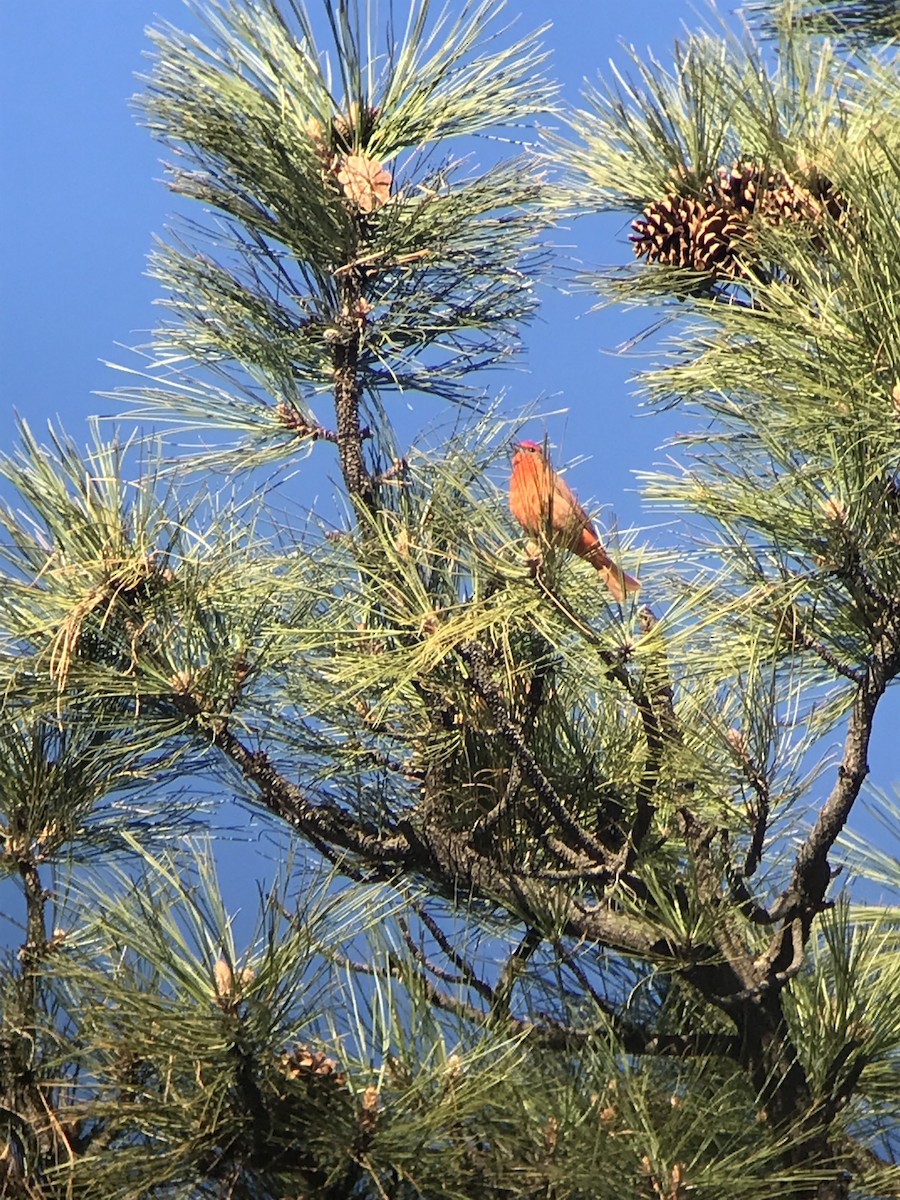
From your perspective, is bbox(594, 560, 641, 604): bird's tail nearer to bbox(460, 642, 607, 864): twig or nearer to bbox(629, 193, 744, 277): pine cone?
bbox(460, 642, 607, 864): twig

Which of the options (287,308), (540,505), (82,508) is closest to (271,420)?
(287,308)

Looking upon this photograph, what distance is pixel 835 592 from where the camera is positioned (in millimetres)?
1088

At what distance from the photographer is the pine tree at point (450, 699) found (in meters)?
0.97

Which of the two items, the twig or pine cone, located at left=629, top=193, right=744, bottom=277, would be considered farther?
pine cone, located at left=629, top=193, right=744, bottom=277

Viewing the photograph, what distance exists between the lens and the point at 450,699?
1069 millimetres

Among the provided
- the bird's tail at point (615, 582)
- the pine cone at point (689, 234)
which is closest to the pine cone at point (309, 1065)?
the bird's tail at point (615, 582)

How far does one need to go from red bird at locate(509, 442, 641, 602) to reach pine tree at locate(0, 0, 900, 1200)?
0.02 m

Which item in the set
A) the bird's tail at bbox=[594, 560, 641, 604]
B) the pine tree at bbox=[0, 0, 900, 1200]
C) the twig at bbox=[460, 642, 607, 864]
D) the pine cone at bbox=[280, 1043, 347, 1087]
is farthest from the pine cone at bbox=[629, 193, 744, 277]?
the pine cone at bbox=[280, 1043, 347, 1087]

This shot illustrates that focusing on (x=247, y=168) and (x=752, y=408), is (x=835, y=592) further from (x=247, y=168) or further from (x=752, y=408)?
(x=247, y=168)

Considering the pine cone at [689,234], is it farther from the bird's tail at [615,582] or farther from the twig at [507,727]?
the twig at [507,727]

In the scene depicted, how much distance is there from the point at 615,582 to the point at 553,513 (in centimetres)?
12

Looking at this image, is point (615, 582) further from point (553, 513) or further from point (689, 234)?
point (689, 234)

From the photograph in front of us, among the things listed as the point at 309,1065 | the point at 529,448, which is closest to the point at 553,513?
the point at 529,448

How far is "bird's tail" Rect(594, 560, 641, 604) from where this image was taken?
104cm
